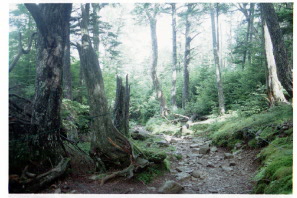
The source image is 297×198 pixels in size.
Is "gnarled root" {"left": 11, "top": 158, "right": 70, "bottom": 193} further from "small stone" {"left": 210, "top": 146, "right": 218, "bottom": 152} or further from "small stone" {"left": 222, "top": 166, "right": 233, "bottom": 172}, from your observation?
"small stone" {"left": 210, "top": 146, "right": 218, "bottom": 152}

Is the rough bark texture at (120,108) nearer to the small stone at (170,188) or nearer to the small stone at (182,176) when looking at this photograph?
the small stone at (182,176)

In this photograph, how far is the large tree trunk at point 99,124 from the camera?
4.11 metres

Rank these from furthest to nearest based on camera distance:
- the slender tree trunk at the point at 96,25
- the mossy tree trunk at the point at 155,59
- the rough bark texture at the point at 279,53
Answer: the mossy tree trunk at the point at 155,59 < the slender tree trunk at the point at 96,25 < the rough bark texture at the point at 279,53

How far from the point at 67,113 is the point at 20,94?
100 centimetres

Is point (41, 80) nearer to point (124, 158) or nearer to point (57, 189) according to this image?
point (57, 189)

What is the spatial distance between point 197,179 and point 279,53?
4.18 meters

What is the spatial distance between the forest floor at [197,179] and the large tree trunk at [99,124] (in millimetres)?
555

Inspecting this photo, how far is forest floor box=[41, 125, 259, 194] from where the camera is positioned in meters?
3.28

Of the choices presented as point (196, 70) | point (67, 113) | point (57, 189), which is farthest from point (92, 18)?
point (196, 70)

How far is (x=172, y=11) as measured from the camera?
1330 cm

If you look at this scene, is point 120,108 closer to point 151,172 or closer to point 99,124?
point 99,124

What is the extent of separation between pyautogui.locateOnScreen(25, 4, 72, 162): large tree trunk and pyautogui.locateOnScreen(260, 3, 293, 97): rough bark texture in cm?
544

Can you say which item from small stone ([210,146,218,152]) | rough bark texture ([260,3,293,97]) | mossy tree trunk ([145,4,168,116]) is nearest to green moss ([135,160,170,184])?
small stone ([210,146,218,152])

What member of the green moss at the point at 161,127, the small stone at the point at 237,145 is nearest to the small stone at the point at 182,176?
the small stone at the point at 237,145
